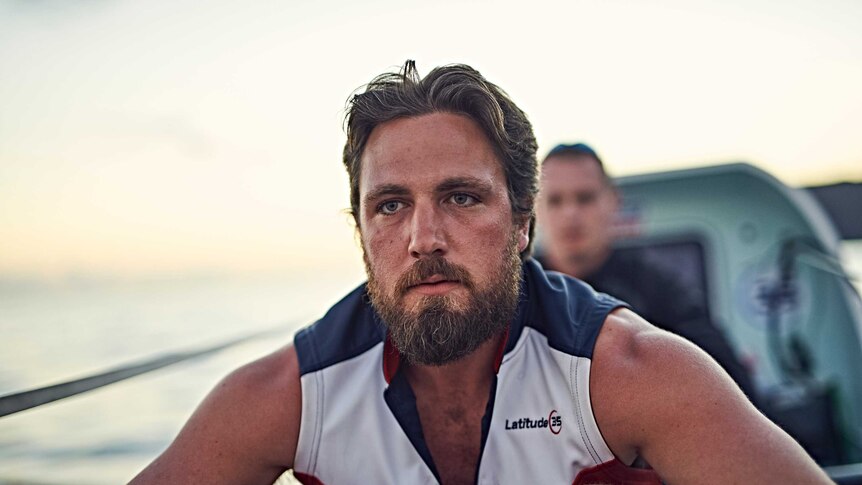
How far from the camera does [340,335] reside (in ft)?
7.68

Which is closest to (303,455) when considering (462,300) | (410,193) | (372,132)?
(462,300)

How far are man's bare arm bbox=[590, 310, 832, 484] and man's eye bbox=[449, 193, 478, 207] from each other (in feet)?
1.77

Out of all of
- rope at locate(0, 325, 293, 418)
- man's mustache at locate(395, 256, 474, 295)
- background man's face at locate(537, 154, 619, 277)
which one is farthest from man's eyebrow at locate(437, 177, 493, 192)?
background man's face at locate(537, 154, 619, 277)

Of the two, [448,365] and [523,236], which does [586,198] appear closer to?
A: [523,236]

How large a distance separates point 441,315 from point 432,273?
13 cm

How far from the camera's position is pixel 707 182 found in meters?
6.95

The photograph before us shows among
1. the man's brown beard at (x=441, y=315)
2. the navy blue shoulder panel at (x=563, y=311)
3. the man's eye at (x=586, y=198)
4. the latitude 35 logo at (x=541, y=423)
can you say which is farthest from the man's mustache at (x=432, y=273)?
the man's eye at (x=586, y=198)

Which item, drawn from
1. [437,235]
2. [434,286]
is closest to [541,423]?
[434,286]

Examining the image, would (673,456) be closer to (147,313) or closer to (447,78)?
(447,78)

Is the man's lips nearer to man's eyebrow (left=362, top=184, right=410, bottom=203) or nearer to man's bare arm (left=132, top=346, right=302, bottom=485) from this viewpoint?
man's eyebrow (left=362, top=184, right=410, bottom=203)

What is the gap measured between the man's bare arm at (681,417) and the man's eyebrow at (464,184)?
0.55 meters

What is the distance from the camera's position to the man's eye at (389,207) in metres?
2.18

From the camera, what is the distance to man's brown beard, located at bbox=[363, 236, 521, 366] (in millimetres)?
2066

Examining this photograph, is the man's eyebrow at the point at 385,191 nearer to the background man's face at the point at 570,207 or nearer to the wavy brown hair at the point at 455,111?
the wavy brown hair at the point at 455,111
